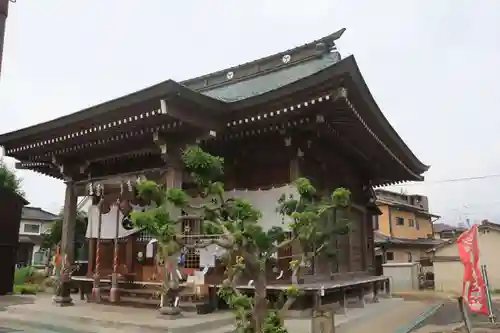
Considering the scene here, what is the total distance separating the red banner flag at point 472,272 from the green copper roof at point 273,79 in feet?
18.2

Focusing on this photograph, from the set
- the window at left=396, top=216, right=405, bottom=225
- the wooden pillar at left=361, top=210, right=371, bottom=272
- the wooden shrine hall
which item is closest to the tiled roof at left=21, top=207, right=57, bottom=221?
the wooden shrine hall

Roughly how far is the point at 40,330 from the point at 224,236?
538cm

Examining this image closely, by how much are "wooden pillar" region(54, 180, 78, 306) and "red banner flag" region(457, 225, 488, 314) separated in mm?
9122

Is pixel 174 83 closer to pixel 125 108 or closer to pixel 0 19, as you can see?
pixel 125 108

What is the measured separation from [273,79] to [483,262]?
72.6ft

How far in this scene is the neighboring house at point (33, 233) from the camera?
→ 3788 cm

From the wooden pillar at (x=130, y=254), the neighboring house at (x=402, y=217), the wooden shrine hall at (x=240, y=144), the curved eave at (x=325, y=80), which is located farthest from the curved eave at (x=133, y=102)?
the neighboring house at (x=402, y=217)

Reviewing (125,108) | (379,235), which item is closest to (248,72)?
(125,108)

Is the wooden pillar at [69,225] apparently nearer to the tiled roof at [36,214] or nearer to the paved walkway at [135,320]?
the paved walkway at [135,320]

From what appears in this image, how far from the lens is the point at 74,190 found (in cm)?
1180

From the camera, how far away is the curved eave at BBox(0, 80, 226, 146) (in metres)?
8.18

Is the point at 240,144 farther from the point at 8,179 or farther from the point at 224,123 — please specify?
the point at 8,179

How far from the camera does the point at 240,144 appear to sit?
1042cm

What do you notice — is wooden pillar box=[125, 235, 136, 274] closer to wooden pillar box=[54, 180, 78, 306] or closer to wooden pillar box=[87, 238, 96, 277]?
wooden pillar box=[87, 238, 96, 277]
